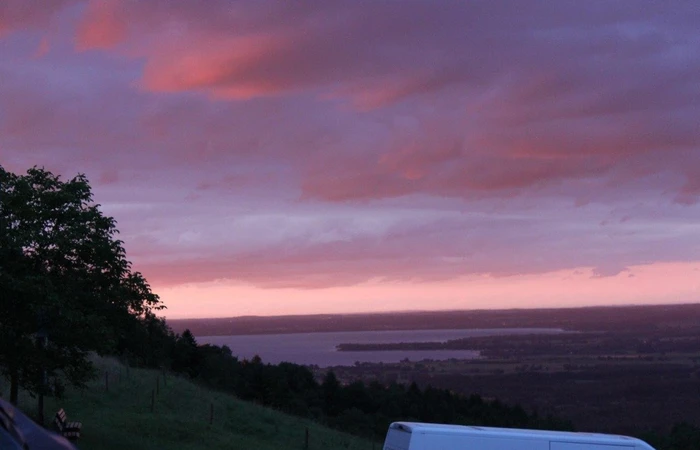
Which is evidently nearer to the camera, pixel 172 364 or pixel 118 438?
pixel 118 438

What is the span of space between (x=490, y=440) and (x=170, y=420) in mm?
20594

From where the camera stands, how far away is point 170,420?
95.2ft

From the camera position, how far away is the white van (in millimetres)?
10562

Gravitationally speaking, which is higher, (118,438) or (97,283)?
(97,283)

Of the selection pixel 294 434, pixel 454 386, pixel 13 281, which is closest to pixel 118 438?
pixel 13 281

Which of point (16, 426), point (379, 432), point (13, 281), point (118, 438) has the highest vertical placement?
point (13, 281)

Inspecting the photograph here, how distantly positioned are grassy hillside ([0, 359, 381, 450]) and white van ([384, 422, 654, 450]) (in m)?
13.1

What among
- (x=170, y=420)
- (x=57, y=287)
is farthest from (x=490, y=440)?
(x=170, y=420)

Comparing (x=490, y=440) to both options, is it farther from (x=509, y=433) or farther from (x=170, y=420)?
(x=170, y=420)

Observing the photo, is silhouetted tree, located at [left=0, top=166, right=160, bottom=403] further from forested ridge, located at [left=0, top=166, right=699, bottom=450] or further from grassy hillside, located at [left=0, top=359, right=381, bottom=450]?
grassy hillside, located at [left=0, top=359, right=381, bottom=450]

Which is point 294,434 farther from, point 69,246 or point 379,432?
point 69,246

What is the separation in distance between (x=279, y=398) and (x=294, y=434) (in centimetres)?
2260

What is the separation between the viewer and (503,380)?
7456 centimetres

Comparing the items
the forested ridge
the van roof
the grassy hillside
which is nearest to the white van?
the van roof
